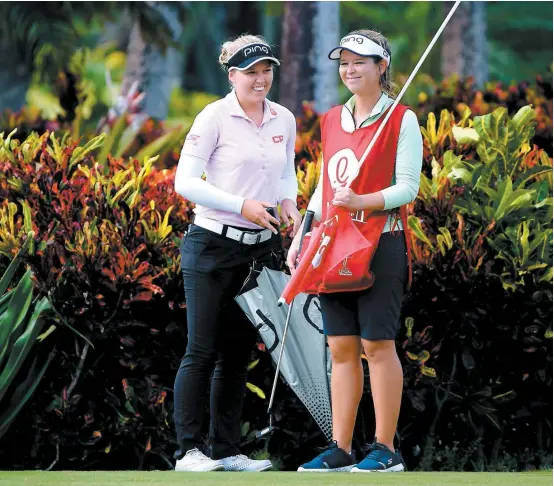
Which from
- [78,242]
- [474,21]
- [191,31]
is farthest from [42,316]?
[191,31]

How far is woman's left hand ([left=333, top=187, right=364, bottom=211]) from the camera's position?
6.16 m

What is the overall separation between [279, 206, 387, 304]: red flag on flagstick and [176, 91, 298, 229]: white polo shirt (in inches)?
16.4

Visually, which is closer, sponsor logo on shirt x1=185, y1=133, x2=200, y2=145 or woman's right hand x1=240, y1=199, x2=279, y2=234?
woman's right hand x1=240, y1=199, x2=279, y2=234

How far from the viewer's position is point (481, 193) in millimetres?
7770

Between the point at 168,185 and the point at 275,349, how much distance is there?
4.83 feet

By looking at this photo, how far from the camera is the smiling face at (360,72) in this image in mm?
6445

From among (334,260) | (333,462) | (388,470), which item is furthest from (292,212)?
(388,470)

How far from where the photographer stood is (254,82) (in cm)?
666

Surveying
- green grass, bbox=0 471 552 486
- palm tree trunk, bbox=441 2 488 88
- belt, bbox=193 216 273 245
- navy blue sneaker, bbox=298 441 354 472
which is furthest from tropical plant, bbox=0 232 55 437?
palm tree trunk, bbox=441 2 488 88

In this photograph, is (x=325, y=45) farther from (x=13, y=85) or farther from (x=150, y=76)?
(x=13, y=85)

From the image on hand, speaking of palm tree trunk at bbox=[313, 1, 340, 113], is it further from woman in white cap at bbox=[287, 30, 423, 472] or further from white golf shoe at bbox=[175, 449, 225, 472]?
white golf shoe at bbox=[175, 449, 225, 472]

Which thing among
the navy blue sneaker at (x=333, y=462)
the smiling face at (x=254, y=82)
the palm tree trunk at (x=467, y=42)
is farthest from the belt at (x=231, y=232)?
the palm tree trunk at (x=467, y=42)

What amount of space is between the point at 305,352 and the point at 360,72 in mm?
1460

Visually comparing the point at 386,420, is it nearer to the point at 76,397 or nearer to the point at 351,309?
the point at 351,309
